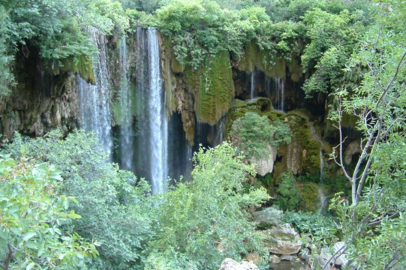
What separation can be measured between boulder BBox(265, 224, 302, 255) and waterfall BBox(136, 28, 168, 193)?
461 centimetres

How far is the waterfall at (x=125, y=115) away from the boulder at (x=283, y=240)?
19.2 ft

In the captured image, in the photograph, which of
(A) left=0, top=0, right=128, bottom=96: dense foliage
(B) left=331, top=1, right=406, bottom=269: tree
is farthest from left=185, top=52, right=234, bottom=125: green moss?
(B) left=331, top=1, right=406, bottom=269: tree

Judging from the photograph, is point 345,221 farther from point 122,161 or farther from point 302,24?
point 302,24

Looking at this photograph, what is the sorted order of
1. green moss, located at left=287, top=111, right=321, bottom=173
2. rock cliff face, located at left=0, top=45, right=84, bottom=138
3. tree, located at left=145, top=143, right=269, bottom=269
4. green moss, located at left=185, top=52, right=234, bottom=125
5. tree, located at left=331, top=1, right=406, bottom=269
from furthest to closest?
1. green moss, located at left=185, top=52, right=234, bottom=125
2. green moss, located at left=287, top=111, right=321, bottom=173
3. rock cliff face, located at left=0, top=45, right=84, bottom=138
4. tree, located at left=145, top=143, right=269, bottom=269
5. tree, located at left=331, top=1, right=406, bottom=269

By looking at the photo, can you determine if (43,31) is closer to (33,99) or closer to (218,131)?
(33,99)

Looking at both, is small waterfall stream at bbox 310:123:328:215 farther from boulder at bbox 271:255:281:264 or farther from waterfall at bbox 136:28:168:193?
waterfall at bbox 136:28:168:193

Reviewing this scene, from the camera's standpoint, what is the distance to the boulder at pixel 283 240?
1256cm

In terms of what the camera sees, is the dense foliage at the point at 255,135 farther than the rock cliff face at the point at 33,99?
Yes

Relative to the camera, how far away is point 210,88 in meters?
16.1

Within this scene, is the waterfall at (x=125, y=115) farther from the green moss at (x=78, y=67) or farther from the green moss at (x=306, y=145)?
the green moss at (x=306, y=145)

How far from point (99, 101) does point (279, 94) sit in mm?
8111

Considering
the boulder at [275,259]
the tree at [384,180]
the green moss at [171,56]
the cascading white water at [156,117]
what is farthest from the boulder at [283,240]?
the tree at [384,180]

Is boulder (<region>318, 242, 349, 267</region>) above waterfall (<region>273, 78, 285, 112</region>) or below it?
below

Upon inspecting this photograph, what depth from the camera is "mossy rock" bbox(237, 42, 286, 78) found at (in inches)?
663
